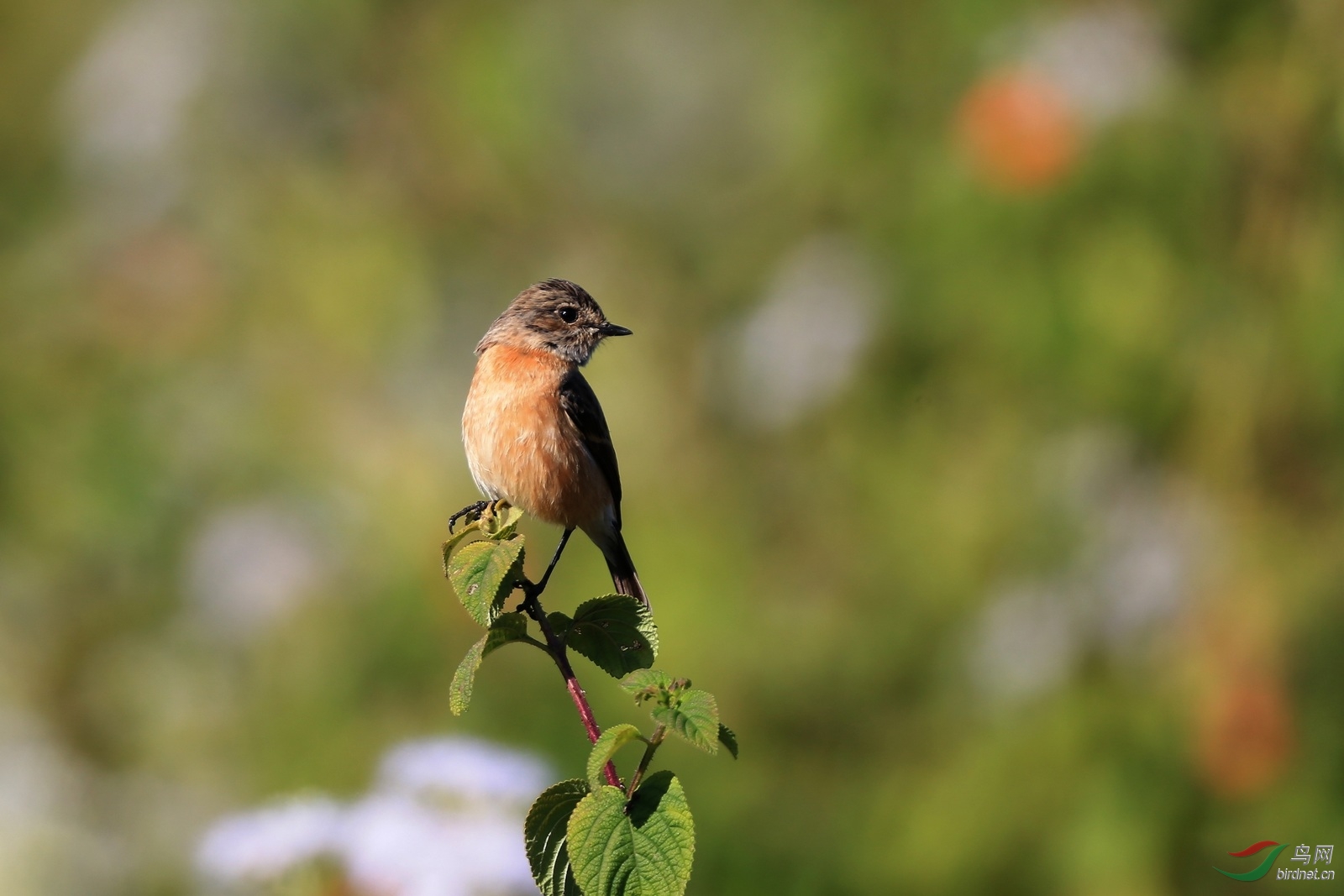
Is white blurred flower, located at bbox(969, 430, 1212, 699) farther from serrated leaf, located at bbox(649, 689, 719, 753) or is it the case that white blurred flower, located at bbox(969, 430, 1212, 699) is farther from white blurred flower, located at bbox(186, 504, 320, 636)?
serrated leaf, located at bbox(649, 689, 719, 753)

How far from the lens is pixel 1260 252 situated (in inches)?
208

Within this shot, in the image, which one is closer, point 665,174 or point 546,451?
point 546,451

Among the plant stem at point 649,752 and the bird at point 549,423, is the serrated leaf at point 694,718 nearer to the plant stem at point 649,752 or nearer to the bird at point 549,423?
the plant stem at point 649,752

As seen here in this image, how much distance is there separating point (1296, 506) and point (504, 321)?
3.00 metres

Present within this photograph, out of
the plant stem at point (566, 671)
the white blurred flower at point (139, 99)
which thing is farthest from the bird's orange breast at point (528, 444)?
the white blurred flower at point (139, 99)

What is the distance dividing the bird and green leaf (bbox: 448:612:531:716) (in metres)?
2.07

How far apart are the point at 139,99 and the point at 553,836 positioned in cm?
688

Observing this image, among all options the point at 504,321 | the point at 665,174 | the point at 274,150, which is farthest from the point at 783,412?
the point at 274,150

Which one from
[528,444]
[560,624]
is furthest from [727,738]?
[528,444]

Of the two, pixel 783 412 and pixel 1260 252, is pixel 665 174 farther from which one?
pixel 1260 252

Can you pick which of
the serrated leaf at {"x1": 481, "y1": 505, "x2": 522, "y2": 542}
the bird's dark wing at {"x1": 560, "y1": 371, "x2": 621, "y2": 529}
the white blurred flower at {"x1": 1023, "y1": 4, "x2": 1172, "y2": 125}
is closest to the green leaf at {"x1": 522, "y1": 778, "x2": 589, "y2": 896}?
the serrated leaf at {"x1": 481, "y1": 505, "x2": 522, "y2": 542}

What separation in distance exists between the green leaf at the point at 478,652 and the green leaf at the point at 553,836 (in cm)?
15

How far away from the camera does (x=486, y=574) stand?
5.95 ft

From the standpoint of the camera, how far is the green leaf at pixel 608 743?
153cm
